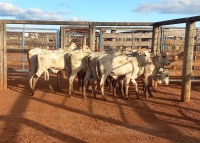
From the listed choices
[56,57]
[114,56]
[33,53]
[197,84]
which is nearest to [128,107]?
[114,56]

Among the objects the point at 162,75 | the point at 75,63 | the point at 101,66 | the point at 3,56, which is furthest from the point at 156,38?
the point at 3,56

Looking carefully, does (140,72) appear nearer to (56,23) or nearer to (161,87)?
(161,87)

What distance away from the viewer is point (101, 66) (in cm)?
898

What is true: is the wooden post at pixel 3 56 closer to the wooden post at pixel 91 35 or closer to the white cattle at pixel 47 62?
the white cattle at pixel 47 62

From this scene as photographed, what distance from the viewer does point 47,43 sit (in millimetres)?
15312

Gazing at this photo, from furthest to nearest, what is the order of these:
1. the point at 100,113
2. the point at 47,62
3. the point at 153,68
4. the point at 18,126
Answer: the point at 153,68 → the point at 47,62 → the point at 100,113 → the point at 18,126

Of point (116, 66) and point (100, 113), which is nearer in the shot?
point (100, 113)

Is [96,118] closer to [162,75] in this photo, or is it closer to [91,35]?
[162,75]

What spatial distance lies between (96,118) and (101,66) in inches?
89.8

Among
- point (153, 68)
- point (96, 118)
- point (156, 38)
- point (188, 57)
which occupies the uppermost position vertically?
point (156, 38)

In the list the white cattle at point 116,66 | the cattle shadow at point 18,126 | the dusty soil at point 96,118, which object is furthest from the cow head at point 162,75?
the cattle shadow at point 18,126

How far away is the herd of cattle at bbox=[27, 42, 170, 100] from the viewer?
9.20m

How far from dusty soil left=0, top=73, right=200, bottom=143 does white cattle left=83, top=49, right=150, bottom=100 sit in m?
0.68

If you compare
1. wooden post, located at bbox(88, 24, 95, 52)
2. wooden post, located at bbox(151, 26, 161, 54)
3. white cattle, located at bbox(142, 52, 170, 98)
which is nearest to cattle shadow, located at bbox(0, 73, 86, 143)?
wooden post, located at bbox(88, 24, 95, 52)
